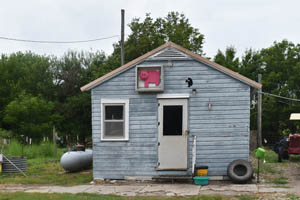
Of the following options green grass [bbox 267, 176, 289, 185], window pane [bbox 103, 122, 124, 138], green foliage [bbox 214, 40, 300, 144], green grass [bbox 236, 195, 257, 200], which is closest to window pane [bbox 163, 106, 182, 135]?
window pane [bbox 103, 122, 124, 138]

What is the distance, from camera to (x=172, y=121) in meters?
11.5

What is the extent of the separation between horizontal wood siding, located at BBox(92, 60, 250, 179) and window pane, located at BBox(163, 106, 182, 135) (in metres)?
0.28

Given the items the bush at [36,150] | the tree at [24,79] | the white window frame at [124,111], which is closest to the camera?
the white window frame at [124,111]

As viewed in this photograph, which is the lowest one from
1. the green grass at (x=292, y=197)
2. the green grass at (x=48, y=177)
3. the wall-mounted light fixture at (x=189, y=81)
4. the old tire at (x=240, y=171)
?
the green grass at (x=48, y=177)

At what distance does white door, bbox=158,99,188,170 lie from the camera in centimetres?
1140

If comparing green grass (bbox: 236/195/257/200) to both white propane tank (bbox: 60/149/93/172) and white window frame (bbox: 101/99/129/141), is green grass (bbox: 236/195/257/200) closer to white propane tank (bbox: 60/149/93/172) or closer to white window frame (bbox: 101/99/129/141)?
white window frame (bbox: 101/99/129/141)

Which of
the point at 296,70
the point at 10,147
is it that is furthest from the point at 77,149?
the point at 296,70

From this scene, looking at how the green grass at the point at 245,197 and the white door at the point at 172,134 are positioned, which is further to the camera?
the white door at the point at 172,134

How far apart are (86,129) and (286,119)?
54.2 feet

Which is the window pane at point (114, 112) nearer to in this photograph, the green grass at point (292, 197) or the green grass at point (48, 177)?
the green grass at point (48, 177)

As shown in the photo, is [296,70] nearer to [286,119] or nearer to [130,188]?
[286,119]

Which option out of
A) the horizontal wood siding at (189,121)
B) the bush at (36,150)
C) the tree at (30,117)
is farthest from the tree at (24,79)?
the horizontal wood siding at (189,121)

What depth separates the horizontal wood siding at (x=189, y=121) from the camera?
11273 millimetres

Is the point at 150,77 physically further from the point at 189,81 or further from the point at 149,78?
the point at 189,81
